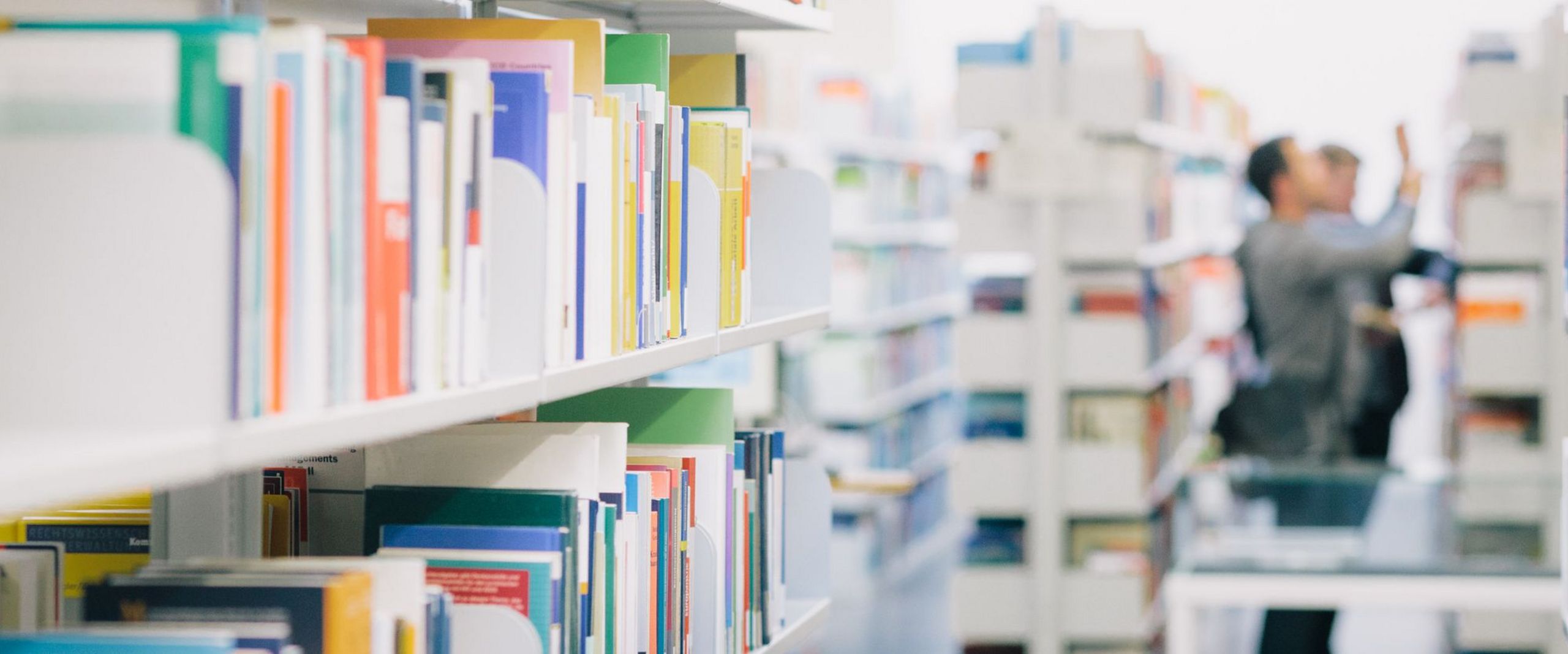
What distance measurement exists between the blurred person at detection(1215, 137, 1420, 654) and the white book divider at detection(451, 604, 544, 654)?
3915 millimetres

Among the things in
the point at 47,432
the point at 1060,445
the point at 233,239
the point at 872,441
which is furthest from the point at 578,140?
the point at 872,441

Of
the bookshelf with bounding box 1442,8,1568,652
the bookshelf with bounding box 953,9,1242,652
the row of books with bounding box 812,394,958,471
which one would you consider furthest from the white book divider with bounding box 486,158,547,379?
the row of books with bounding box 812,394,958,471

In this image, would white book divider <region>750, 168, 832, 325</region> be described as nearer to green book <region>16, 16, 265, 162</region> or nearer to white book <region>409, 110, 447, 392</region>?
white book <region>409, 110, 447, 392</region>

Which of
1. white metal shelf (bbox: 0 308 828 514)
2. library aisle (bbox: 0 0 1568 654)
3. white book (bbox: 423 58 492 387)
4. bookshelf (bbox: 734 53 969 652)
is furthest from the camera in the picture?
bookshelf (bbox: 734 53 969 652)

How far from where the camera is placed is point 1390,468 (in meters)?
3.79

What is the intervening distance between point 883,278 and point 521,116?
244 inches

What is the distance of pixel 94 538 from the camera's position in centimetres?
162

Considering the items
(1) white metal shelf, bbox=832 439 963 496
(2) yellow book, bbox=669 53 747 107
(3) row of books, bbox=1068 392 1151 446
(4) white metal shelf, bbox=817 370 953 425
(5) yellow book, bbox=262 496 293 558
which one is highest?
(2) yellow book, bbox=669 53 747 107

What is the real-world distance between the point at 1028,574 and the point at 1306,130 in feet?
18.4

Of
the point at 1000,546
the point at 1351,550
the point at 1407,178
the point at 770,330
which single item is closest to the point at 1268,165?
the point at 1407,178

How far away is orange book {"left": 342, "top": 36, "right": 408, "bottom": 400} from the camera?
1.15m

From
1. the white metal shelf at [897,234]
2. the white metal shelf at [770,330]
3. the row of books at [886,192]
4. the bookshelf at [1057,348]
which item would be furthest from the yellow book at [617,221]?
the white metal shelf at [897,234]

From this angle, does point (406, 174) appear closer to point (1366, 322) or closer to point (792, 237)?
point (792, 237)

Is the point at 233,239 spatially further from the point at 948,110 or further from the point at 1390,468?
the point at 948,110
